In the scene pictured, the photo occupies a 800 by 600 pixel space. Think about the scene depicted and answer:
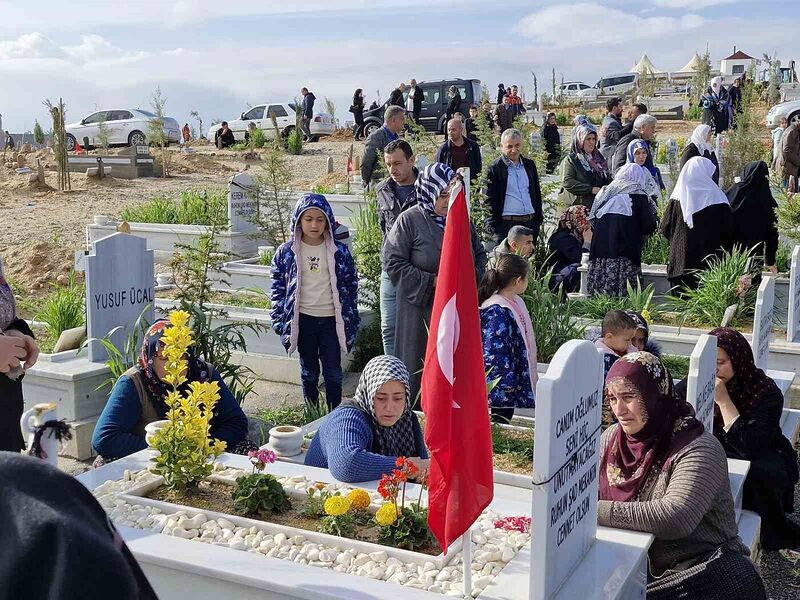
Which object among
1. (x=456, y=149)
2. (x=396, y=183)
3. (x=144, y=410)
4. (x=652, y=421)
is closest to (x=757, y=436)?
(x=652, y=421)

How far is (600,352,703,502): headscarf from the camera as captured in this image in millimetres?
3889

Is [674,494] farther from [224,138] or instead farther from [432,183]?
[224,138]

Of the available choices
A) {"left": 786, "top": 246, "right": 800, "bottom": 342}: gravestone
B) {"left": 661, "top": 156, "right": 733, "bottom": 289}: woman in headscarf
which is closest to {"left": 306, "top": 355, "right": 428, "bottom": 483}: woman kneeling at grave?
{"left": 786, "top": 246, "right": 800, "bottom": 342}: gravestone

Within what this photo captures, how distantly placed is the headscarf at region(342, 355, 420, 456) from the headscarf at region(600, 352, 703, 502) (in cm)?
96

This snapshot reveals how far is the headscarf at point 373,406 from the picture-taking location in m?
4.42

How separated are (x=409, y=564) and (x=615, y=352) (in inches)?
101

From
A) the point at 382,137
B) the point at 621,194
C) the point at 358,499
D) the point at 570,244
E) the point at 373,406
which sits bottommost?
the point at 358,499

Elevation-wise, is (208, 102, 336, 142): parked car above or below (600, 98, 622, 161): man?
above

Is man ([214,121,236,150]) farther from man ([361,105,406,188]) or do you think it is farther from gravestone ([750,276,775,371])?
gravestone ([750,276,775,371])

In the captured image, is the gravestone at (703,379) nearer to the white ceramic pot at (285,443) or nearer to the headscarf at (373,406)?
the headscarf at (373,406)

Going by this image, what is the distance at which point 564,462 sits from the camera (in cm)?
323

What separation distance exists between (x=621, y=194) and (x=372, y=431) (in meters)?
4.98

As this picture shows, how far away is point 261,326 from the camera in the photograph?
25.5ft

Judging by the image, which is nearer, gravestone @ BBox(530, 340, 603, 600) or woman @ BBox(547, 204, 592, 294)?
gravestone @ BBox(530, 340, 603, 600)
